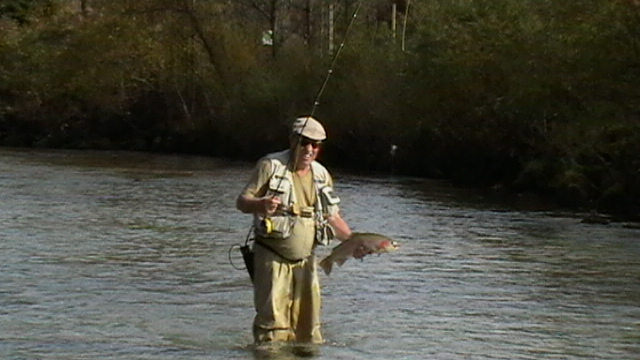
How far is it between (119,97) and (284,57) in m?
9.98

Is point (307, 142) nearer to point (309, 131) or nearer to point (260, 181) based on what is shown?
point (309, 131)

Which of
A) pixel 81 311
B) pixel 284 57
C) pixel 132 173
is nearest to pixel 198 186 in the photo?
pixel 132 173

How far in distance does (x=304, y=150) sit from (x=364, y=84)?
29.7 metres

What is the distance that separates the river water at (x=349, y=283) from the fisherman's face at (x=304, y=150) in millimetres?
1349

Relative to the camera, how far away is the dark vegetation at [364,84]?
27703 millimetres

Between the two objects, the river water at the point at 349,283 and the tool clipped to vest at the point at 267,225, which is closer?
the tool clipped to vest at the point at 267,225

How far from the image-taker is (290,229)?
397 inches

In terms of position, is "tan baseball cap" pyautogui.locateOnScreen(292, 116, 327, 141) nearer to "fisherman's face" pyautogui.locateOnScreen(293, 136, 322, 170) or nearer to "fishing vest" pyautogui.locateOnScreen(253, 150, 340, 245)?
"fisherman's face" pyautogui.locateOnScreen(293, 136, 322, 170)

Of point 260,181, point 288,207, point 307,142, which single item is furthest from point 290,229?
point 307,142

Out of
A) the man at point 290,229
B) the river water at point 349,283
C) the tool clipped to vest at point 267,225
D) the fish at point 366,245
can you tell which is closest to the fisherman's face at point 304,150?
the man at point 290,229

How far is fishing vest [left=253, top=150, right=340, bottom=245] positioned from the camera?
9953 millimetres

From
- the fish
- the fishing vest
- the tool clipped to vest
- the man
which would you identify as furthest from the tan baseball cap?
the fish

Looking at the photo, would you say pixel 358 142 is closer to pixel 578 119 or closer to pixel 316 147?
pixel 578 119

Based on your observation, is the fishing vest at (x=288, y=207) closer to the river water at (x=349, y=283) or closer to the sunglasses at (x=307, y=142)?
the sunglasses at (x=307, y=142)
